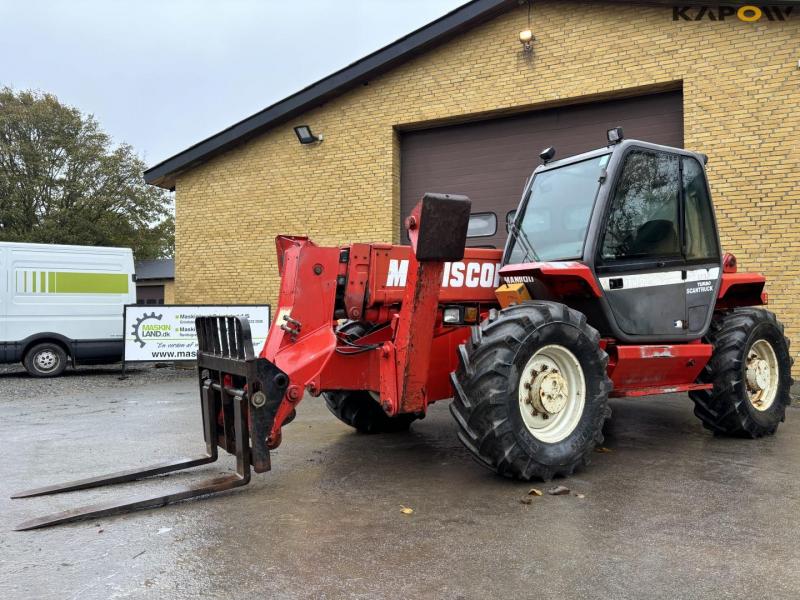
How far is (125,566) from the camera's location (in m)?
3.20

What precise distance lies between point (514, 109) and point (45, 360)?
33.1 ft

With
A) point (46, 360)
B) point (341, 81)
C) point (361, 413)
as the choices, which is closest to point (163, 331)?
point (46, 360)

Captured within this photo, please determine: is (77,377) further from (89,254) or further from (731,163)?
(731,163)

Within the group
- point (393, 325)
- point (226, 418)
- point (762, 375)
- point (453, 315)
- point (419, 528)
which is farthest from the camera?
point (762, 375)

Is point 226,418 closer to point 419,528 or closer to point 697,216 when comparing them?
point 419,528

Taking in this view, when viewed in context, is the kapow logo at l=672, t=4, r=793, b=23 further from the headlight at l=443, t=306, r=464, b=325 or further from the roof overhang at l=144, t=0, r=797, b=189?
the headlight at l=443, t=306, r=464, b=325

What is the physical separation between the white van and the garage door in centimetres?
605

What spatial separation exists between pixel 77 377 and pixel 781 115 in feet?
42.5

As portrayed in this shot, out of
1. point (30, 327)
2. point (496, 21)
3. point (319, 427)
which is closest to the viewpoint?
point (319, 427)

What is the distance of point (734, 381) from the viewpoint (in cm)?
575

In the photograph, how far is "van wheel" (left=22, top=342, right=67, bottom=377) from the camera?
12727 millimetres

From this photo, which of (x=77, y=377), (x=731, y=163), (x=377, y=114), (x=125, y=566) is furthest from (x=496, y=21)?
(x=125, y=566)

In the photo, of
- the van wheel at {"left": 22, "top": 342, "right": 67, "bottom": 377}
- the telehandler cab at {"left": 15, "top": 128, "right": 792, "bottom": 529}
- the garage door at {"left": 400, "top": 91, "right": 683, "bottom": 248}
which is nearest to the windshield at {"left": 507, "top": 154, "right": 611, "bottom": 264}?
the telehandler cab at {"left": 15, "top": 128, "right": 792, "bottom": 529}

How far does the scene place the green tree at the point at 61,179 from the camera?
93.3 feet
